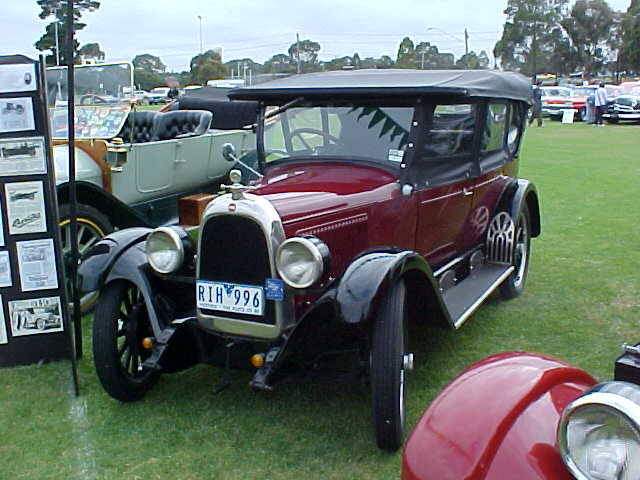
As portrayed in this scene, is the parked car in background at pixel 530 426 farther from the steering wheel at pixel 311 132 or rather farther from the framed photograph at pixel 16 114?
the framed photograph at pixel 16 114

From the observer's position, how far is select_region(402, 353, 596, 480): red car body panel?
1.77m

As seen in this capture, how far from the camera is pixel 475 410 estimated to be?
1.96 m

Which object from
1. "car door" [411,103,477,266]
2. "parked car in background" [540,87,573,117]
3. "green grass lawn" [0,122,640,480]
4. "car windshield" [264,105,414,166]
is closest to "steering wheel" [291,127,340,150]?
"car windshield" [264,105,414,166]

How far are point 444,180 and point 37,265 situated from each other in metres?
2.56

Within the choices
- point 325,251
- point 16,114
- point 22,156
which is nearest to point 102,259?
point 22,156

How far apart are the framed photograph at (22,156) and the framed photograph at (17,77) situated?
284mm

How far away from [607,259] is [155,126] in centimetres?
485

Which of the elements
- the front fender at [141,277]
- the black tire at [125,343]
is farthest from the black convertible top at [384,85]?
the black tire at [125,343]

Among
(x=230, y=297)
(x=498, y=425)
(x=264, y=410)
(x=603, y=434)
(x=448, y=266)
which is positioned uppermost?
(x=603, y=434)

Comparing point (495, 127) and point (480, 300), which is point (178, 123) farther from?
point (480, 300)

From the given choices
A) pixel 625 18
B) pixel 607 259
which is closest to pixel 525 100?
pixel 607 259

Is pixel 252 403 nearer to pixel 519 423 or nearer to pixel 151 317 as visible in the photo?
pixel 151 317

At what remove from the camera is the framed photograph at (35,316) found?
4.23 meters

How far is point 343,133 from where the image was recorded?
4.21 m
